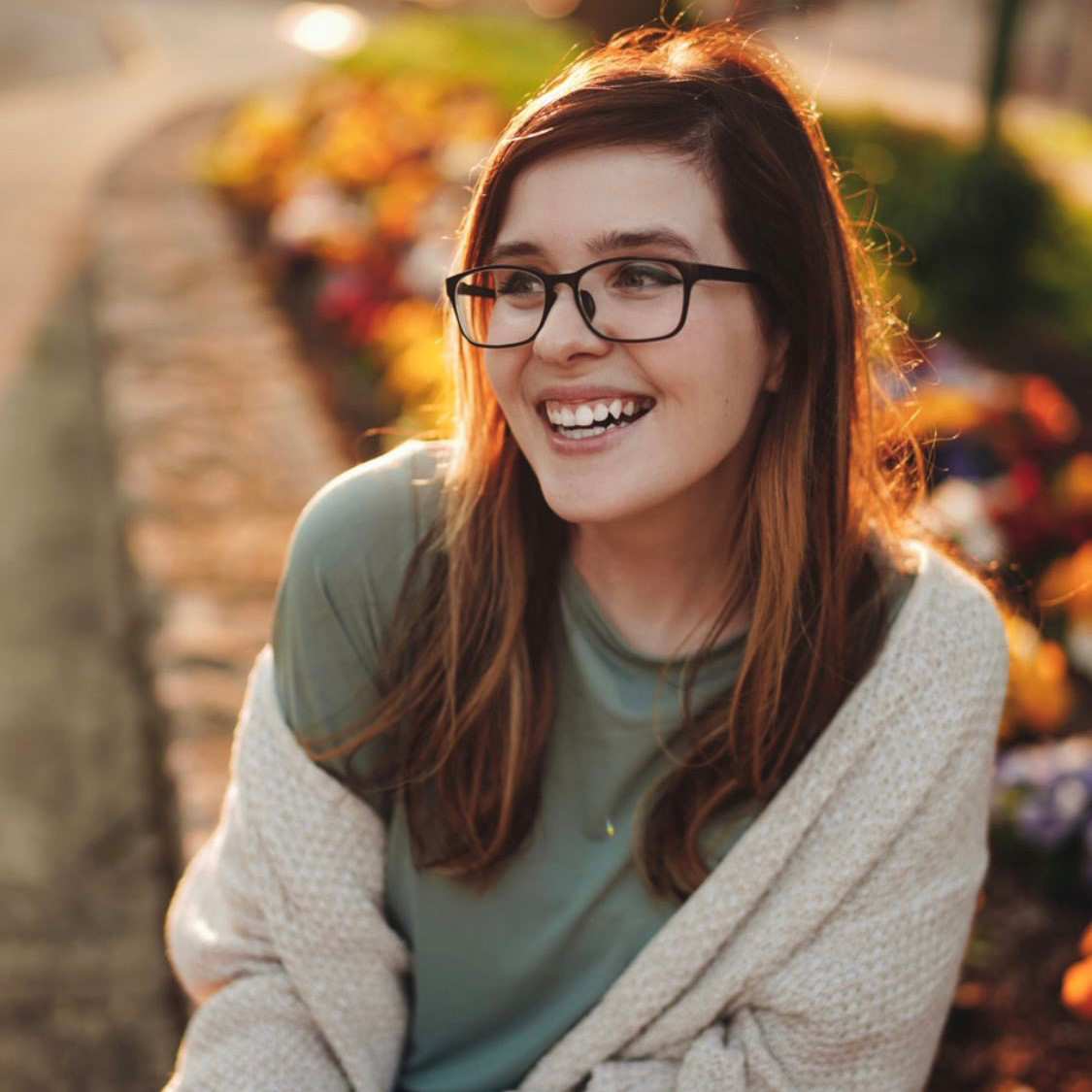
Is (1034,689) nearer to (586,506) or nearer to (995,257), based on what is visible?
(586,506)

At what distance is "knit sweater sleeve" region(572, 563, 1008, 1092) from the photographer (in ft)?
4.97

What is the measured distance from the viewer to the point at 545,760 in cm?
162

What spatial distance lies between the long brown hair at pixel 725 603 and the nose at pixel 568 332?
0.14m

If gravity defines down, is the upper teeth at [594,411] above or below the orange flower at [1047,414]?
above

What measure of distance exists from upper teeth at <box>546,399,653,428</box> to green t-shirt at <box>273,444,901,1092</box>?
257mm

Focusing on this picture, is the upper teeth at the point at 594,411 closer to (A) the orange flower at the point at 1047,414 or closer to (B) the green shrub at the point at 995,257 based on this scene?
(A) the orange flower at the point at 1047,414

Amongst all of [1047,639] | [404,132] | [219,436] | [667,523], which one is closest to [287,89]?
[404,132]

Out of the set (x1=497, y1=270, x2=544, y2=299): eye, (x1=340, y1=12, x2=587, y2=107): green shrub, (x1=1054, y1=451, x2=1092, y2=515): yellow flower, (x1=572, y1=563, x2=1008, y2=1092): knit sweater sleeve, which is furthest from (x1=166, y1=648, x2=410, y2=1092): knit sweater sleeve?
(x1=340, y1=12, x2=587, y2=107): green shrub

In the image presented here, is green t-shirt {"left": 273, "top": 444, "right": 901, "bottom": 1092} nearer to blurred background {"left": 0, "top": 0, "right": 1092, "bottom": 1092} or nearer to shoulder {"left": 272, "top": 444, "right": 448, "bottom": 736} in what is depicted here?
shoulder {"left": 272, "top": 444, "right": 448, "bottom": 736}

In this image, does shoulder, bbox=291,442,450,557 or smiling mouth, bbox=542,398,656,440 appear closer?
smiling mouth, bbox=542,398,656,440

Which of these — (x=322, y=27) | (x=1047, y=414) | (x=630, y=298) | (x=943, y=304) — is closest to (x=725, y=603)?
(x=630, y=298)

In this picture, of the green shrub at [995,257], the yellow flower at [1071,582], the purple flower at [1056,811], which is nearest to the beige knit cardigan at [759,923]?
the purple flower at [1056,811]

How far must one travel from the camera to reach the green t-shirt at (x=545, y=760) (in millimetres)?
1598

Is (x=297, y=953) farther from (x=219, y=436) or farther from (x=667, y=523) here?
(x=219, y=436)
